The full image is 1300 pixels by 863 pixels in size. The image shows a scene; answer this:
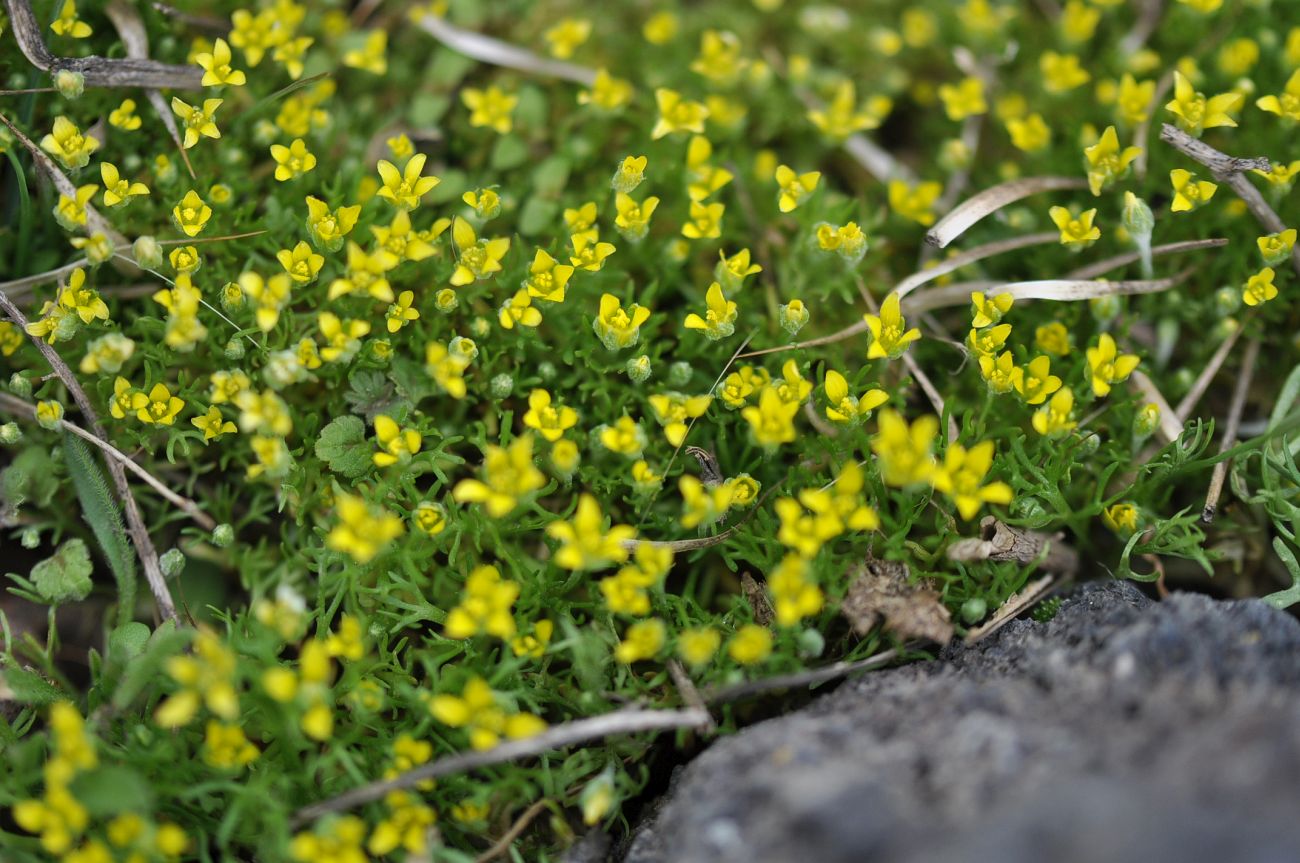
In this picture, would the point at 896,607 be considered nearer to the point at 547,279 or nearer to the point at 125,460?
the point at 547,279

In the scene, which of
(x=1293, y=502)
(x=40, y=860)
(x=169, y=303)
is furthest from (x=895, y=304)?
(x=40, y=860)

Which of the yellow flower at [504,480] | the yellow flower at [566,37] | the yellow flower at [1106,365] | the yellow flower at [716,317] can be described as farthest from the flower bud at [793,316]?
the yellow flower at [566,37]

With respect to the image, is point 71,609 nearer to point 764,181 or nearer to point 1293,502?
point 764,181

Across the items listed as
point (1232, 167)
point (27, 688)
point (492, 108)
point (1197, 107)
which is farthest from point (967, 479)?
point (27, 688)

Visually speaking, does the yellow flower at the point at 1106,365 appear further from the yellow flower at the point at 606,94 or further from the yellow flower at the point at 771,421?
the yellow flower at the point at 606,94

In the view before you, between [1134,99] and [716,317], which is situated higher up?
[1134,99]

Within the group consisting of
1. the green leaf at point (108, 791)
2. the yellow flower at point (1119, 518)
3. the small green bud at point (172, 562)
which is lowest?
the small green bud at point (172, 562)

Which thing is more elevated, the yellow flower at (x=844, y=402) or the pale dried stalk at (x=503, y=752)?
the yellow flower at (x=844, y=402)

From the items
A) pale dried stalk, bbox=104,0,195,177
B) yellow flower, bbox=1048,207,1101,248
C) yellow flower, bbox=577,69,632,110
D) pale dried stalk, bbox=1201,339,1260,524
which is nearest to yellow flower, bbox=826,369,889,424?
yellow flower, bbox=1048,207,1101,248
